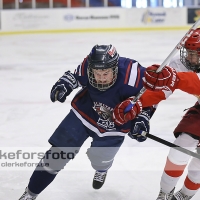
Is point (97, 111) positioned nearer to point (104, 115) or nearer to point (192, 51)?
point (104, 115)

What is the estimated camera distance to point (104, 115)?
7.50 ft

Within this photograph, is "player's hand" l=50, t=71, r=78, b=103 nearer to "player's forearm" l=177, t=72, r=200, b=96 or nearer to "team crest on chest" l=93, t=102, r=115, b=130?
"team crest on chest" l=93, t=102, r=115, b=130

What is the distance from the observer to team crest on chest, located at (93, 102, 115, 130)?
2.27 m

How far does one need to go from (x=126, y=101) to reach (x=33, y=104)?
219 centimetres

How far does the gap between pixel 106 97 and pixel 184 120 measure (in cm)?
36

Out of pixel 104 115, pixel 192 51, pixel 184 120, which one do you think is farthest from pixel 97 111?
pixel 192 51

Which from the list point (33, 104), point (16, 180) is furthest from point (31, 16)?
point (16, 180)

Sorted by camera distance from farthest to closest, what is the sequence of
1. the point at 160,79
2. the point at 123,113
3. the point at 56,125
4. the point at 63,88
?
the point at 56,125, the point at 63,88, the point at 123,113, the point at 160,79

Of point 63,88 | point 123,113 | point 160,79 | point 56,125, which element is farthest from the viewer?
point 56,125

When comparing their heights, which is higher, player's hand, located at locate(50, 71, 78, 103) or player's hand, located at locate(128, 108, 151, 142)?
player's hand, located at locate(50, 71, 78, 103)

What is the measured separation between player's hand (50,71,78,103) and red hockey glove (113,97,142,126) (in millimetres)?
233

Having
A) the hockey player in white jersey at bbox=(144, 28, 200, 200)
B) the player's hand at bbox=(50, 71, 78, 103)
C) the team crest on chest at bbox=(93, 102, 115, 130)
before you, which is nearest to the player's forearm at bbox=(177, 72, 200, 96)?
the hockey player in white jersey at bbox=(144, 28, 200, 200)

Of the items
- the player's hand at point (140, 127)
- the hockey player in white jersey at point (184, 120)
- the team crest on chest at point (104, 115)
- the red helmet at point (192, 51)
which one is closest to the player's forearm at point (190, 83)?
the hockey player in white jersey at point (184, 120)

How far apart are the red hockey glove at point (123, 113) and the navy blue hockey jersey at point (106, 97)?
0.07 meters
